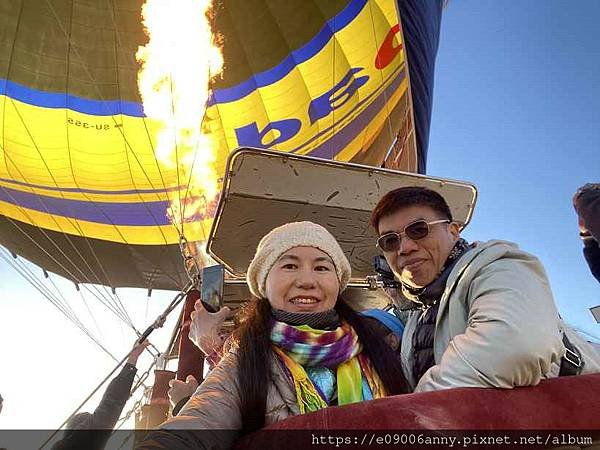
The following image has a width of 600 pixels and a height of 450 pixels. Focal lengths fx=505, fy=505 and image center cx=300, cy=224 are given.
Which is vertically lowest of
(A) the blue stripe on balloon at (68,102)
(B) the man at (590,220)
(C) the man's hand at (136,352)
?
(C) the man's hand at (136,352)

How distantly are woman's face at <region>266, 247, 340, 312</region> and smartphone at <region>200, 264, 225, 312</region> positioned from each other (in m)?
0.65

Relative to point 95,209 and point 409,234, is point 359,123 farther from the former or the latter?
point 409,234

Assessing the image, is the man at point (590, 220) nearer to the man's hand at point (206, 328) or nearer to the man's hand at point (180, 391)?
the man's hand at point (206, 328)

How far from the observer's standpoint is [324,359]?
1.36 m

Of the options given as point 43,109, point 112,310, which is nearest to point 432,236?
point 112,310

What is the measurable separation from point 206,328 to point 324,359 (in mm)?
842

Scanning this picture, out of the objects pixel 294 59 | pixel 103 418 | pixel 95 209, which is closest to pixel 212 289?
pixel 103 418

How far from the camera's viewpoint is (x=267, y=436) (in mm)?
914

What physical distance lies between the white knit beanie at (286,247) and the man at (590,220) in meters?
1.07

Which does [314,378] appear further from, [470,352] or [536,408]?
[536,408]

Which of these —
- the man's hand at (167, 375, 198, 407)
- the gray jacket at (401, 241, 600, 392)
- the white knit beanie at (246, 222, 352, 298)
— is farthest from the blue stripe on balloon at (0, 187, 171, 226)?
the gray jacket at (401, 241, 600, 392)

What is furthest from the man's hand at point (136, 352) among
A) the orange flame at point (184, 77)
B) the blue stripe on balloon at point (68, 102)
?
the blue stripe on balloon at point (68, 102)

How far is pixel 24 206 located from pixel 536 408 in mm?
11552

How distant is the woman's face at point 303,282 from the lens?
1.54 metres
